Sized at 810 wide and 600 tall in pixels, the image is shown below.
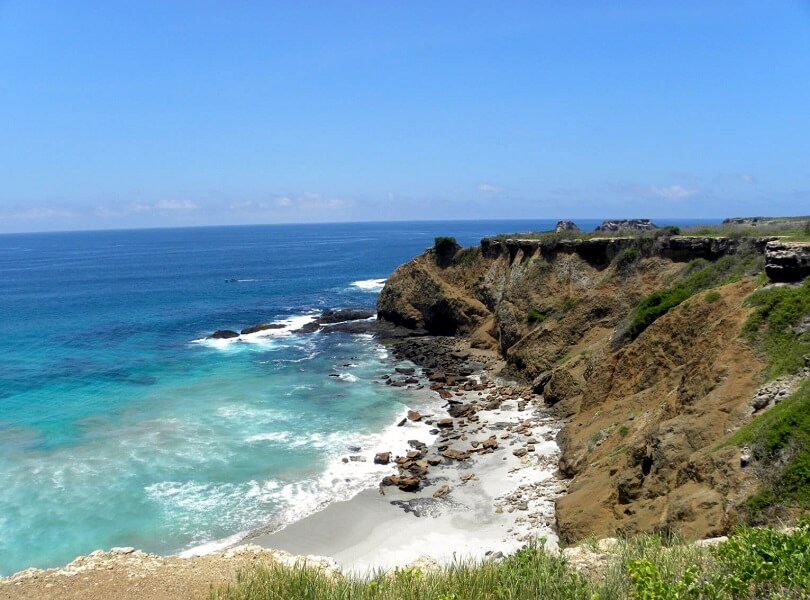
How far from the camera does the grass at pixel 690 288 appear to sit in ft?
102

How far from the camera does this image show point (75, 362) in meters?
51.8

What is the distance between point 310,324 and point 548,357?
1319 inches

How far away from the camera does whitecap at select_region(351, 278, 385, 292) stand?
92.2m

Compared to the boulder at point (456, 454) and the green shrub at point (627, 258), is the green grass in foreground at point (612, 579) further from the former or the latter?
the green shrub at point (627, 258)

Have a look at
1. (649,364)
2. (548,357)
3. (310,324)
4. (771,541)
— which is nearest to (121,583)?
(771,541)

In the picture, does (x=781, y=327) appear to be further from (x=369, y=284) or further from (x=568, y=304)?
(x=369, y=284)

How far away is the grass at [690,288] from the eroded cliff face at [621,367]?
209cm

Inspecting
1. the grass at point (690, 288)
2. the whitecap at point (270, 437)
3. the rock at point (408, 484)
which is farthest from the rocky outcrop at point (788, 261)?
the whitecap at point (270, 437)

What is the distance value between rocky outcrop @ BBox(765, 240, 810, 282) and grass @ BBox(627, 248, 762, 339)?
5516 millimetres

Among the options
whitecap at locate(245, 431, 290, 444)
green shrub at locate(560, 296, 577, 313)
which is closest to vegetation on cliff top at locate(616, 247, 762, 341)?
green shrub at locate(560, 296, 577, 313)

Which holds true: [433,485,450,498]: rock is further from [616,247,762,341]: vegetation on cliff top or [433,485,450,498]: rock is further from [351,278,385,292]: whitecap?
[351,278,385,292]: whitecap

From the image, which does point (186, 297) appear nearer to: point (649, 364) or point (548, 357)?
point (548, 357)

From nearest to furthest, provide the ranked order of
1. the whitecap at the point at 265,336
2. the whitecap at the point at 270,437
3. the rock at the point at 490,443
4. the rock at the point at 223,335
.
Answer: the rock at the point at 490,443 < the whitecap at the point at 270,437 < the whitecap at the point at 265,336 < the rock at the point at 223,335

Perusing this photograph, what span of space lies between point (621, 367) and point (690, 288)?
22.1ft
